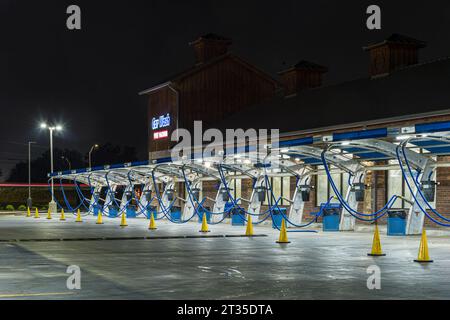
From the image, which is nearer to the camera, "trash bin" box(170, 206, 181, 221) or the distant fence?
"trash bin" box(170, 206, 181, 221)

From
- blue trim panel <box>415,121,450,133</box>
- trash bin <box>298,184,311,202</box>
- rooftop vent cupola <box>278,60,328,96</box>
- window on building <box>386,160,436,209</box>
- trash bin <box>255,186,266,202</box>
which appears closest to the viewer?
blue trim panel <box>415,121,450,133</box>

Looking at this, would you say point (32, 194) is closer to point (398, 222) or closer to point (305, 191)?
point (305, 191)

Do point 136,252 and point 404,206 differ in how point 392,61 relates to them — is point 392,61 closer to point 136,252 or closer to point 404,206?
point 404,206

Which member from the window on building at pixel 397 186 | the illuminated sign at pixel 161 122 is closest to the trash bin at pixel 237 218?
the window on building at pixel 397 186

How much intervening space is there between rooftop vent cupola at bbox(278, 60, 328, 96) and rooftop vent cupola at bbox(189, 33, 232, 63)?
774 centimetres

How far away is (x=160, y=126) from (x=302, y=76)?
37.1 ft

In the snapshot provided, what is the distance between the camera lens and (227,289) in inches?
434

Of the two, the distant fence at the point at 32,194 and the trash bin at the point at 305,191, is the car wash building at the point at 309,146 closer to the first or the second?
the trash bin at the point at 305,191

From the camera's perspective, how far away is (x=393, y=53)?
35906 mm

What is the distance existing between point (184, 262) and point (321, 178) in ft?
65.7

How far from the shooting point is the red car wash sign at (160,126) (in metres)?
49.1

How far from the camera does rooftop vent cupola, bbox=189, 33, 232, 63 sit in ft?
166

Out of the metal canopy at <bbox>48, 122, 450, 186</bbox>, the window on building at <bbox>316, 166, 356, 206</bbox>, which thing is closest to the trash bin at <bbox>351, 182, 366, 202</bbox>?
the metal canopy at <bbox>48, 122, 450, 186</bbox>

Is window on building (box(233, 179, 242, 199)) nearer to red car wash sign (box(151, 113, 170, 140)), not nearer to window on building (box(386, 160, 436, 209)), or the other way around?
red car wash sign (box(151, 113, 170, 140))
